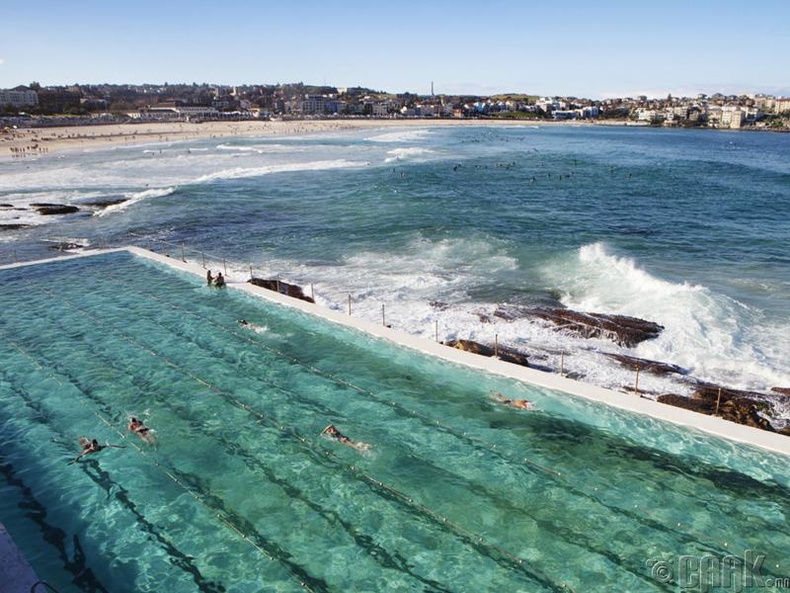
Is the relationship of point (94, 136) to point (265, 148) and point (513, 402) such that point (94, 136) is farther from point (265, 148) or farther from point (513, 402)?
point (513, 402)

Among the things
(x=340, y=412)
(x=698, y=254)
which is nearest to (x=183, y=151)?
(x=698, y=254)

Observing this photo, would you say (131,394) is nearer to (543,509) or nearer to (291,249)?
(543,509)

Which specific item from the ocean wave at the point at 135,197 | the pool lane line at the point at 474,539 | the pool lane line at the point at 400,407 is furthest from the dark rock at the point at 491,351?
the ocean wave at the point at 135,197

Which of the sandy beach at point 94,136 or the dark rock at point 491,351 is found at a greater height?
the sandy beach at point 94,136

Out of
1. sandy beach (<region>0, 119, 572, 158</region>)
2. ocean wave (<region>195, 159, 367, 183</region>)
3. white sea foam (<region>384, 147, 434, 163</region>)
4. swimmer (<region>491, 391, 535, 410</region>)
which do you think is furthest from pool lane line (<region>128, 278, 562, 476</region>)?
sandy beach (<region>0, 119, 572, 158</region>)

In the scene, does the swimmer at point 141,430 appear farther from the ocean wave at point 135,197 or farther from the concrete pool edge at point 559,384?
the ocean wave at point 135,197

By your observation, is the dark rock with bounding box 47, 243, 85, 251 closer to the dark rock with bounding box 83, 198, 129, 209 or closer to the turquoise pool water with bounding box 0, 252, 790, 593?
the dark rock with bounding box 83, 198, 129, 209
